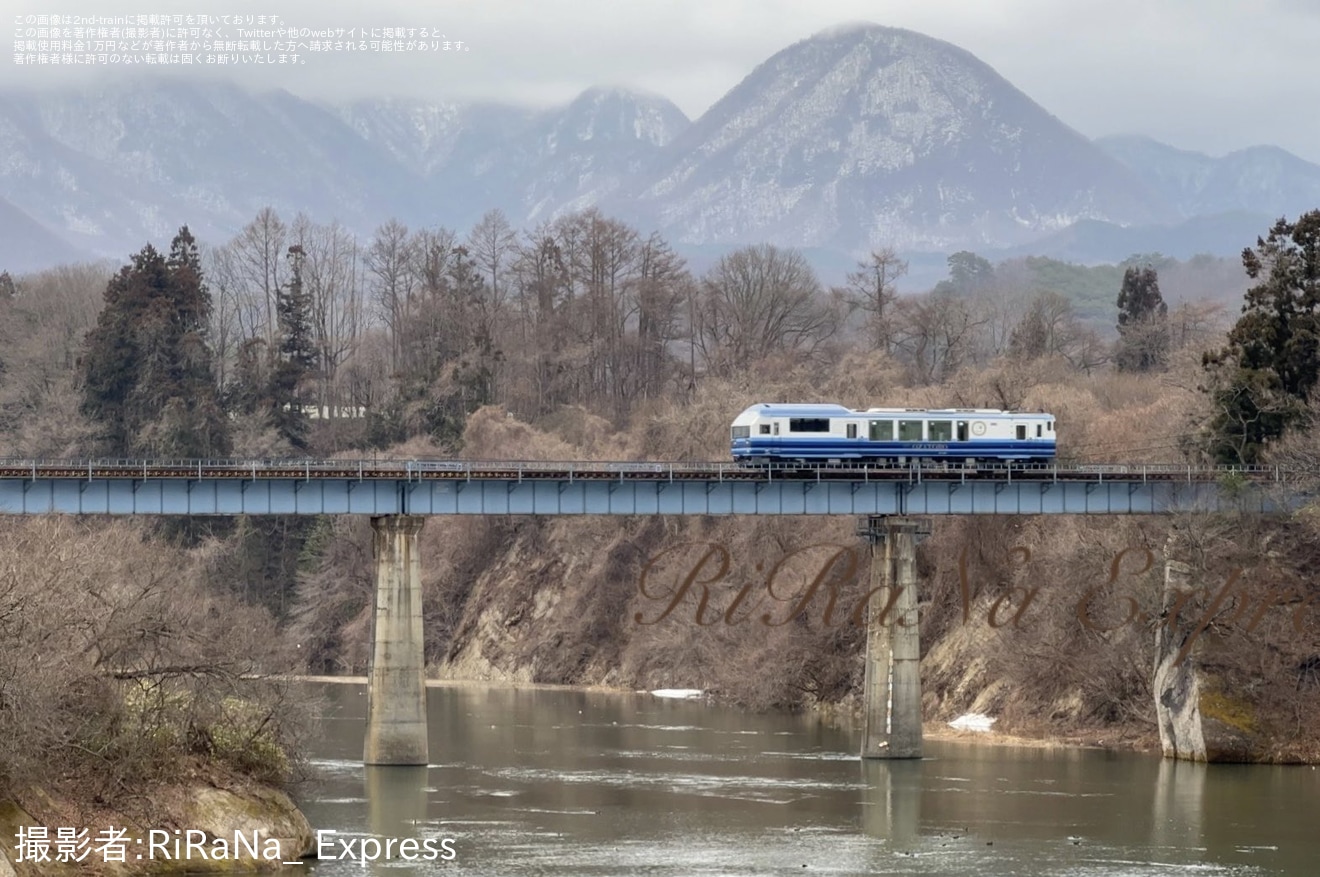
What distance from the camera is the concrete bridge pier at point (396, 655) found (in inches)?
3374

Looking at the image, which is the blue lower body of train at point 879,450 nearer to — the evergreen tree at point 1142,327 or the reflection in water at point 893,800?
the reflection in water at point 893,800

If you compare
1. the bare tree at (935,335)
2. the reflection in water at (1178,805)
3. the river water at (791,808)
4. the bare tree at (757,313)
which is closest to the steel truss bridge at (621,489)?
the river water at (791,808)

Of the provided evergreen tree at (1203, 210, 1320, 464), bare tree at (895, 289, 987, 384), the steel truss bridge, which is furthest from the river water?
bare tree at (895, 289, 987, 384)

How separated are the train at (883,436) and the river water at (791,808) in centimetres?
1272

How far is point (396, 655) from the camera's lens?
284 ft

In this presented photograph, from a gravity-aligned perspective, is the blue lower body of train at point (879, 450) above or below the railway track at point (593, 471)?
above

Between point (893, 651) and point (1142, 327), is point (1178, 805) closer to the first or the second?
point (893, 651)

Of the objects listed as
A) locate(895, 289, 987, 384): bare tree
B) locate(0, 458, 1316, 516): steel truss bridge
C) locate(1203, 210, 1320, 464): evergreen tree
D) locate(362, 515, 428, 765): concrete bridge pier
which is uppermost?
locate(895, 289, 987, 384): bare tree

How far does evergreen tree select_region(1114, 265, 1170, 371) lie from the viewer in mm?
172625

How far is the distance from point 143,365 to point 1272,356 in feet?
315

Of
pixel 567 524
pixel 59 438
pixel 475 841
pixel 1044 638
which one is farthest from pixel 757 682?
pixel 59 438

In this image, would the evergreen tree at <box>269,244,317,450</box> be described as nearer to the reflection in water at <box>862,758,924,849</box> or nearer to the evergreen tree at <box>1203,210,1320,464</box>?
the evergreen tree at <box>1203,210,1320,464</box>

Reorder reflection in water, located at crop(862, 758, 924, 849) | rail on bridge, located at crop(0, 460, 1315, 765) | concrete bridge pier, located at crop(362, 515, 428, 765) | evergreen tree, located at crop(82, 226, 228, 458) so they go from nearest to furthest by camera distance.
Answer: reflection in water, located at crop(862, 758, 924, 849)
rail on bridge, located at crop(0, 460, 1315, 765)
concrete bridge pier, located at crop(362, 515, 428, 765)
evergreen tree, located at crop(82, 226, 228, 458)

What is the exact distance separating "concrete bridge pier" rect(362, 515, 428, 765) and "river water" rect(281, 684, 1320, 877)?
1624 mm
